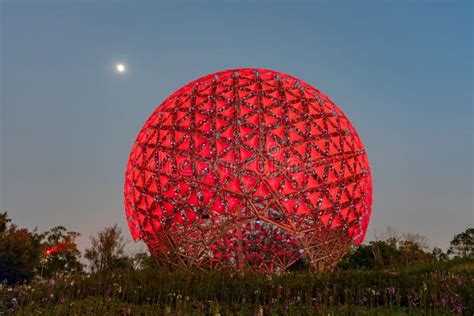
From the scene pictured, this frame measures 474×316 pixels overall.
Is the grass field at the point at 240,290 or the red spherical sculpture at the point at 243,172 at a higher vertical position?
the red spherical sculpture at the point at 243,172

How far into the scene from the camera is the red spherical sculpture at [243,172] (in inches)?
672

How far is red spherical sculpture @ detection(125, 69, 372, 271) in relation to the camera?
672 inches

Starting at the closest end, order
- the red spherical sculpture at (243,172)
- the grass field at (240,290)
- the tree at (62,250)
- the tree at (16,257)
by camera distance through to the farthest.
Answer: the grass field at (240,290) < the red spherical sculpture at (243,172) < the tree at (16,257) < the tree at (62,250)

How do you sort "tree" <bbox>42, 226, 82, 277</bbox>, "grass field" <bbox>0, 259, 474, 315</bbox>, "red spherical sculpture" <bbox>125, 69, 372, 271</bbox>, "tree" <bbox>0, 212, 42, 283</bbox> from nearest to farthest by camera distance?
"grass field" <bbox>0, 259, 474, 315</bbox> < "red spherical sculpture" <bbox>125, 69, 372, 271</bbox> < "tree" <bbox>0, 212, 42, 283</bbox> < "tree" <bbox>42, 226, 82, 277</bbox>

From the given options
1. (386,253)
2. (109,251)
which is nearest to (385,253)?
(386,253)

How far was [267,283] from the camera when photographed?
449 inches

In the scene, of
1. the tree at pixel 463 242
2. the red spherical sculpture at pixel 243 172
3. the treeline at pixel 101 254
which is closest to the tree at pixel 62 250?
the treeline at pixel 101 254

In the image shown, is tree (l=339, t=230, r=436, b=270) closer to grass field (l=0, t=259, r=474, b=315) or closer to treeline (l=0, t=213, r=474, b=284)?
treeline (l=0, t=213, r=474, b=284)

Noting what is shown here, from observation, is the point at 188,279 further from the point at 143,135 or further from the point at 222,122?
the point at 143,135

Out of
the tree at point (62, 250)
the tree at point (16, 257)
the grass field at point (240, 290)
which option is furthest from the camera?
the tree at point (62, 250)

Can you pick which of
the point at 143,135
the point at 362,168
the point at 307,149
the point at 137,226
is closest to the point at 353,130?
the point at 362,168

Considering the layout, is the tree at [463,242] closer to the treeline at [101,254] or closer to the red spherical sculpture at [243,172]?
the treeline at [101,254]

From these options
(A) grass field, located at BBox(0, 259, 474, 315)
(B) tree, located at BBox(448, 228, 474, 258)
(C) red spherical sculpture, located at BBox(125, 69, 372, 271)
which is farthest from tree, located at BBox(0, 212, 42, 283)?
(B) tree, located at BBox(448, 228, 474, 258)

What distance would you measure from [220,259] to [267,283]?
7.75 meters
